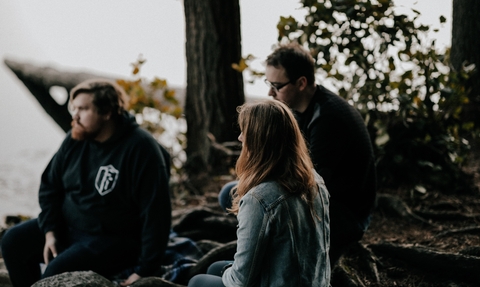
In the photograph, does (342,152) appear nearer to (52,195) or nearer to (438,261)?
(438,261)

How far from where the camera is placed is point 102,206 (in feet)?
9.89

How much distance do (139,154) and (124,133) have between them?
21 centimetres

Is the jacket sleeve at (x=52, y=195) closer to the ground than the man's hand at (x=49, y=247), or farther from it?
farther from it

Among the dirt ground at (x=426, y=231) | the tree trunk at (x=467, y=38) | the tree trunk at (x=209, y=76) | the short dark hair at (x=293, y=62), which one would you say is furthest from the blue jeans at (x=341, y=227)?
the tree trunk at (x=209, y=76)

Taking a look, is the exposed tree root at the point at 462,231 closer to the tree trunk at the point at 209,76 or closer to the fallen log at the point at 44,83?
the tree trunk at the point at 209,76

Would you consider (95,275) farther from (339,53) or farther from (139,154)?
(339,53)

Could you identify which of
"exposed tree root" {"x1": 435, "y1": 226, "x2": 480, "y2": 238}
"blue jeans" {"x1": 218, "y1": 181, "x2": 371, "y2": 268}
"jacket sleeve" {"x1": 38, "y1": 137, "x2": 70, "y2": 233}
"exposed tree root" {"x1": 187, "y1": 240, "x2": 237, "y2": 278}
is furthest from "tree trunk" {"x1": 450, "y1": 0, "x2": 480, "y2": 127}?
"jacket sleeve" {"x1": 38, "y1": 137, "x2": 70, "y2": 233}

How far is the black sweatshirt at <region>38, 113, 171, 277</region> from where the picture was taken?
115 inches

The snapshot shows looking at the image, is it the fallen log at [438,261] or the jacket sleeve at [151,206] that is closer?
the fallen log at [438,261]

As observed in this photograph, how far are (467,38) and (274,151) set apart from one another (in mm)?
3250

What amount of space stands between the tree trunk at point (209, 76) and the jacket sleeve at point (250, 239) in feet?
10.9

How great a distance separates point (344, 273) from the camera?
2.74 metres

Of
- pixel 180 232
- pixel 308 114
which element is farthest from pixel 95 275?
pixel 308 114

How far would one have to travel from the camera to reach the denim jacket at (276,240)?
174 centimetres
